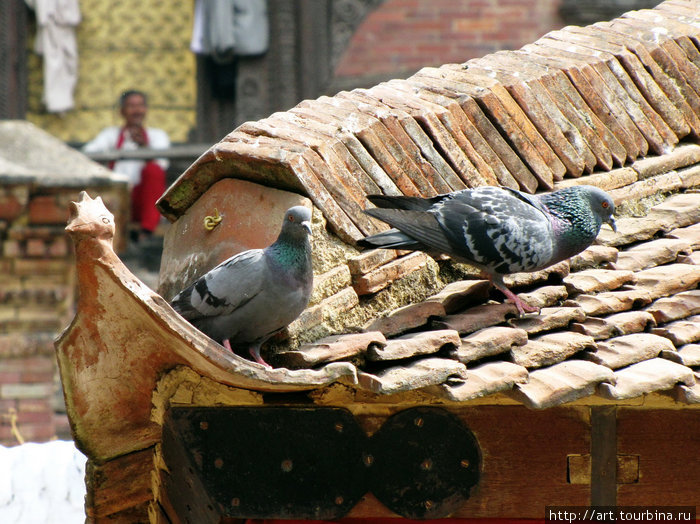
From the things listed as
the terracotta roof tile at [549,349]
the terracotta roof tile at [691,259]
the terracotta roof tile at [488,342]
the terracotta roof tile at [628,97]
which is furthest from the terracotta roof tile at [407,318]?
the terracotta roof tile at [628,97]

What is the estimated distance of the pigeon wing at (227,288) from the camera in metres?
2.97

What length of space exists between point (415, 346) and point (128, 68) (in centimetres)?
906

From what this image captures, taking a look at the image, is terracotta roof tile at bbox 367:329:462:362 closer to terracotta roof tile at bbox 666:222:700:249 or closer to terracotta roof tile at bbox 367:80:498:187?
terracotta roof tile at bbox 367:80:498:187

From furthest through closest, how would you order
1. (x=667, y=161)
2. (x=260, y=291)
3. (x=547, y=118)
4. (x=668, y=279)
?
(x=667, y=161), (x=547, y=118), (x=668, y=279), (x=260, y=291)

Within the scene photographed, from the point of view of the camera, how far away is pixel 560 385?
2.94 meters

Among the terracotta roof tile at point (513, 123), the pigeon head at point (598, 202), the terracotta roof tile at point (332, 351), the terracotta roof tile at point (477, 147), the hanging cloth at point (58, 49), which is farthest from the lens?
Result: the hanging cloth at point (58, 49)

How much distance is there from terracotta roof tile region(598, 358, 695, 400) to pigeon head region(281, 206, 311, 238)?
81 centimetres

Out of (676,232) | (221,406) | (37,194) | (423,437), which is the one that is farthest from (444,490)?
(37,194)

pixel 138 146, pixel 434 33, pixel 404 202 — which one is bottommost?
pixel 404 202

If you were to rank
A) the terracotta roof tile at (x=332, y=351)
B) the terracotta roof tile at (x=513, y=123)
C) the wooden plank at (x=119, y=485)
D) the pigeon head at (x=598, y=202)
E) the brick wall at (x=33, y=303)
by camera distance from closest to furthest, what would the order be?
1. the terracotta roof tile at (x=332, y=351)
2. the wooden plank at (x=119, y=485)
3. the pigeon head at (x=598, y=202)
4. the terracotta roof tile at (x=513, y=123)
5. the brick wall at (x=33, y=303)

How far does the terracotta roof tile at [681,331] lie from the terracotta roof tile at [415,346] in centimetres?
64

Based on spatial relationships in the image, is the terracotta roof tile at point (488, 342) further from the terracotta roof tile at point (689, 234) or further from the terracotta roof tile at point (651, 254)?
the terracotta roof tile at point (689, 234)

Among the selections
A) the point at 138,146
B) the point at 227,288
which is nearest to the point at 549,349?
the point at 227,288

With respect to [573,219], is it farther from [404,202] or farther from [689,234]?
→ [689,234]
